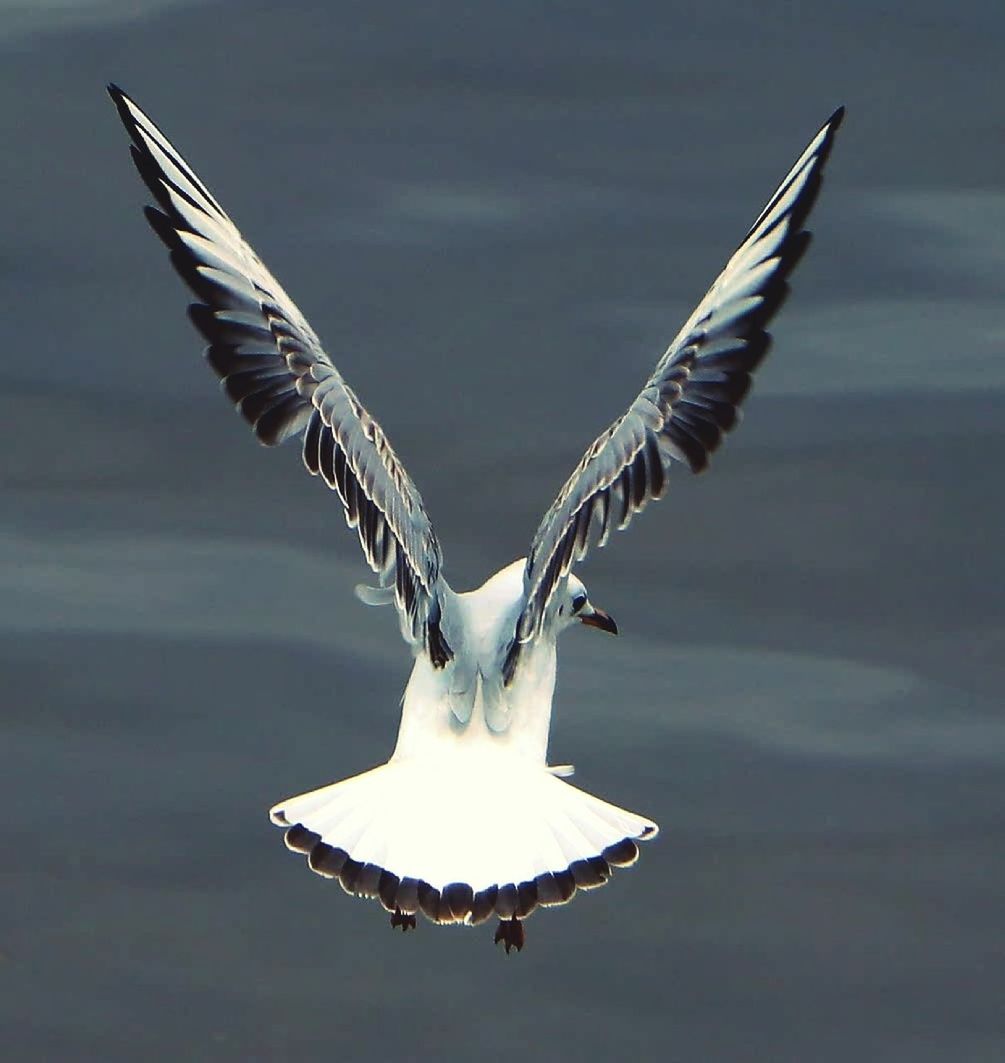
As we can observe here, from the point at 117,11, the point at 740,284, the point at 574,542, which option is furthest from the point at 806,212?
the point at 117,11

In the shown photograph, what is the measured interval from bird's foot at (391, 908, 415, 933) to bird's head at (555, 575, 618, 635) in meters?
0.84

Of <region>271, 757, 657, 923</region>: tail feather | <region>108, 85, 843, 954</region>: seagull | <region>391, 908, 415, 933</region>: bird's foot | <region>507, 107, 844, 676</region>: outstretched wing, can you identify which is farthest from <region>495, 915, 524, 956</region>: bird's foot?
<region>507, 107, 844, 676</region>: outstretched wing

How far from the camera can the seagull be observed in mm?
7125

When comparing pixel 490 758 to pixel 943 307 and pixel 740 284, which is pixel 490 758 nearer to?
pixel 740 284

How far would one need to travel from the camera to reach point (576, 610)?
309 inches

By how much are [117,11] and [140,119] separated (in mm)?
4736

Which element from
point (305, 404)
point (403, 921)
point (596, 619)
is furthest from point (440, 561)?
point (403, 921)

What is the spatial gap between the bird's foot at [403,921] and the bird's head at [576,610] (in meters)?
0.84

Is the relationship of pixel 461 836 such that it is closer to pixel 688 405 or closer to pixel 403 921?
pixel 403 921

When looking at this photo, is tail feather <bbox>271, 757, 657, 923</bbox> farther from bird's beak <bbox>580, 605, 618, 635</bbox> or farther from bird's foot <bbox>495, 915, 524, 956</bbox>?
bird's beak <bbox>580, 605, 618, 635</bbox>

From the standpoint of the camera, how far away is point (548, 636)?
7.65 meters

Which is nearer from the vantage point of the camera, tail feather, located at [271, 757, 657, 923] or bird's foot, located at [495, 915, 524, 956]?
tail feather, located at [271, 757, 657, 923]

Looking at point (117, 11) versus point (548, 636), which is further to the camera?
point (117, 11)

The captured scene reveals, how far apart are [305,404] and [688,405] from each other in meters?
0.94
